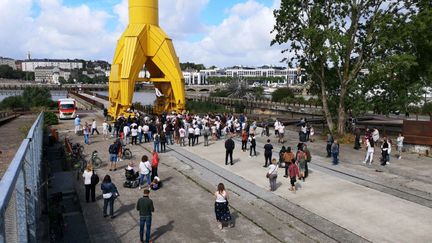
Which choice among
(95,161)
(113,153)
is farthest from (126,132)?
(113,153)

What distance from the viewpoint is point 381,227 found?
412 inches

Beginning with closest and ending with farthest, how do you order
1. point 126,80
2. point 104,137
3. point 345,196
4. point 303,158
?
point 345,196 < point 303,158 < point 104,137 < point 126,80

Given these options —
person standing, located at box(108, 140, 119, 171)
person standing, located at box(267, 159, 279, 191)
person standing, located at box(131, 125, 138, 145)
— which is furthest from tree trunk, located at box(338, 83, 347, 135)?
person standing, located at box(108, 140, 119, 171)

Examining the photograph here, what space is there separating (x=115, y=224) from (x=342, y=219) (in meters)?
6.47

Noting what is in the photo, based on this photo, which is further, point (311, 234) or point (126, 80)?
point (126, 80)

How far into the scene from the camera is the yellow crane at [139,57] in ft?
103

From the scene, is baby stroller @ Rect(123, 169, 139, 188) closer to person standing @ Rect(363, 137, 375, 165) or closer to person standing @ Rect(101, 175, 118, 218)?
person standing @ Rect(101, 175, 118, 218)

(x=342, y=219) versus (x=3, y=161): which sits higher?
(x=3, y=161)

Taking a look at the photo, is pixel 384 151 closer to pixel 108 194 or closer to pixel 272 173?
pixel 272 173

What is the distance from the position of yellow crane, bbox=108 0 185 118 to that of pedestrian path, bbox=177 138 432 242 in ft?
57.3

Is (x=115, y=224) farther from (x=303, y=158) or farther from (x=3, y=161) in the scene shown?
(x=303, y=158)

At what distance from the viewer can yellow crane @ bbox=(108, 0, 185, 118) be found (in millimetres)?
31344

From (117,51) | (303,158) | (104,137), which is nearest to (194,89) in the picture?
(117,51)

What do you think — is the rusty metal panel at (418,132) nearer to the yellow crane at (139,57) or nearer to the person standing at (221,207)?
the person standing at (221,207)
